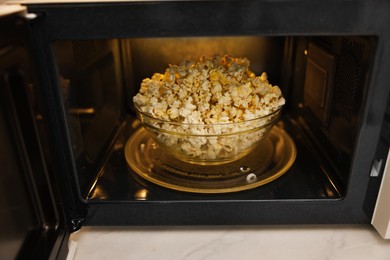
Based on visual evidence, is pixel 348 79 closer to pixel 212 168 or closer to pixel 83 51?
pixel 212 168

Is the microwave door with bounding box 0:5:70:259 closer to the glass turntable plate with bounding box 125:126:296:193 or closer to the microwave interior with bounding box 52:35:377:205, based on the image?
the microwave interior with bounding box 52:35:377:205

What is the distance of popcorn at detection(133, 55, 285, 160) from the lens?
0.69 m

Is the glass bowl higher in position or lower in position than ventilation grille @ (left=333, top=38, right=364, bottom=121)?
lower

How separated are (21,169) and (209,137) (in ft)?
1.07

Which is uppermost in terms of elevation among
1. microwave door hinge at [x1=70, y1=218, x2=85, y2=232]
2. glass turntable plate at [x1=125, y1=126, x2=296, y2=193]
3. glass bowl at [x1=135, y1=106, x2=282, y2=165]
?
glass bowl at [x1=135, y1=106, x2=282, y2=165]

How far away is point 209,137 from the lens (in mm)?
692

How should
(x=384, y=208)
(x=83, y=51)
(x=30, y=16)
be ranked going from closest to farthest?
1. (x=30, y=16)
2. (x=384, y=208)
3. (x=83, y=51)

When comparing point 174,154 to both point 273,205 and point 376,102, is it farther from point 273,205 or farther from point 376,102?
point 376,102

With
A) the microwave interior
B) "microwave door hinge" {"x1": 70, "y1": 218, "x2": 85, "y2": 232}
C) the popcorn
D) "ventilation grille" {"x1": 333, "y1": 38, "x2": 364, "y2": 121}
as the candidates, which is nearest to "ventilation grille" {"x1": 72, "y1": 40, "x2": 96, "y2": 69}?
the microwave interior

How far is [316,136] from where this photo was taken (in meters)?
0.84

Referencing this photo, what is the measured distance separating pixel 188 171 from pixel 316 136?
314 millimetres

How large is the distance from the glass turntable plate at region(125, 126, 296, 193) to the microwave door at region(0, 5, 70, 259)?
20 cm

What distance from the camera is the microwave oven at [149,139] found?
52 cm

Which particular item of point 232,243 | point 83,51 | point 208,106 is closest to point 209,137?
point 208,106
